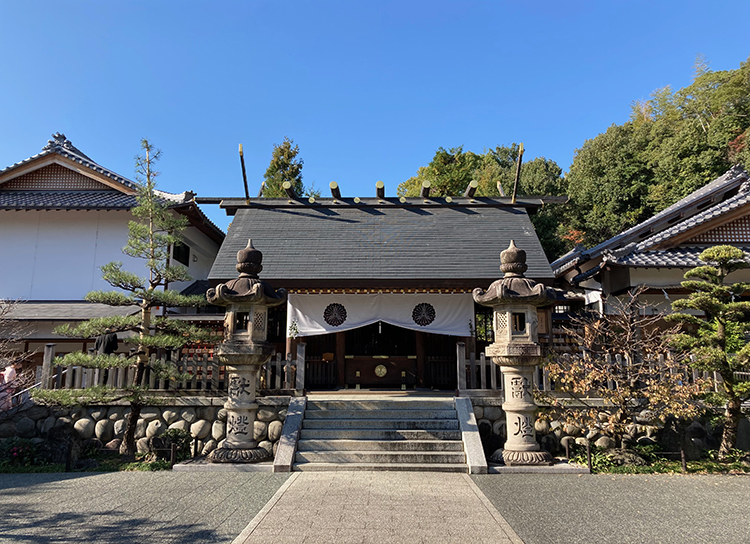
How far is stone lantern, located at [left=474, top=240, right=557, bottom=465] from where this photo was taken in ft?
26.8

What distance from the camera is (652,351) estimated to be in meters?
9.07

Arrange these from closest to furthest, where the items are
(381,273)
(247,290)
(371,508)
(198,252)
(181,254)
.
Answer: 1. (371,508)
2. (247,290)
3. (381,273)
4. (181,254)
5. (198,252)

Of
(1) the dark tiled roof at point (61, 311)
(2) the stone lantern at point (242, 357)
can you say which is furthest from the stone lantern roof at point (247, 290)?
(1) the dark tiled roof at point (61, 311)

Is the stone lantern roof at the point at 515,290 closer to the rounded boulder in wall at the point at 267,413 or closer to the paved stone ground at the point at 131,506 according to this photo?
the rounded boulder in wall at the point at 267,413

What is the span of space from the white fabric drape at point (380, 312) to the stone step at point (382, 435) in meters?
3.37

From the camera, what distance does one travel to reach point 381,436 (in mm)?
8555

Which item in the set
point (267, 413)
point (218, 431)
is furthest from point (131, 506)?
point (267, 413)

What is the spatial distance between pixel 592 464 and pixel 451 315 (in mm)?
4761

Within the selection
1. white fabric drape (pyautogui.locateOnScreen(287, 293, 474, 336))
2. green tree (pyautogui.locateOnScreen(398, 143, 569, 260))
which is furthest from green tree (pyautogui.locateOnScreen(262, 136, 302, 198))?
white fabric drape (pyautogui.locateOnScreen(287, 293, 474, 336))

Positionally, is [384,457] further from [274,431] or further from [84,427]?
[84,427]

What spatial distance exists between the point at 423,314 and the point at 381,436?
3.95m

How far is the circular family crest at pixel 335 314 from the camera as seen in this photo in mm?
11656

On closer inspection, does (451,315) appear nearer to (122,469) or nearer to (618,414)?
(618,414)

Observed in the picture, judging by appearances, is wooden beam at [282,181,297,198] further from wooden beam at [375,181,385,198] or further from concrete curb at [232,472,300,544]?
concrete curb at [232,472,300,544]
